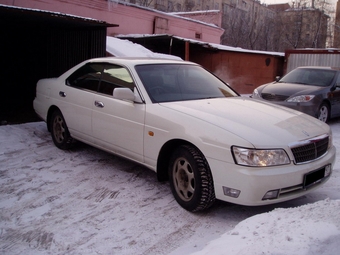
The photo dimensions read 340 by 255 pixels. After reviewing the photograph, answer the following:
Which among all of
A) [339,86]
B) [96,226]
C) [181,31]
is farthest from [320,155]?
[181,31]

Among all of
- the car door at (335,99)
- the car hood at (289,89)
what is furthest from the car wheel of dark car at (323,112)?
the car hood at (289,89)

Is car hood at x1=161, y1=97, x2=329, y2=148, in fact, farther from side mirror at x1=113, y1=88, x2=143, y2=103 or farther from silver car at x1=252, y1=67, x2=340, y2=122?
silver car at x1=252, y1=67, x2=340, y2=122

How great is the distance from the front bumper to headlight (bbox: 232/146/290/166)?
0.15 ft

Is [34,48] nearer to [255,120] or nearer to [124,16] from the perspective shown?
[124,16]

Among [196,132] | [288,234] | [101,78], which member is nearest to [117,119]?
[101,78]

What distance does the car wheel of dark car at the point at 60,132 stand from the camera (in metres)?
5.92

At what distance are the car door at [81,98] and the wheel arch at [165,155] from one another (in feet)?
4.80

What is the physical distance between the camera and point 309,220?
3014 mm

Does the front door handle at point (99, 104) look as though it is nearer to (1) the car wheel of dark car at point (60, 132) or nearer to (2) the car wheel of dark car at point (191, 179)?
(1) the car wheel of dark car at point (60, 132)

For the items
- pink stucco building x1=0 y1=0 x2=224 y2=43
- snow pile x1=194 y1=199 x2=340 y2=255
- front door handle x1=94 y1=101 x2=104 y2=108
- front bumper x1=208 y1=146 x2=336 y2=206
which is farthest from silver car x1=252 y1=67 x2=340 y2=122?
pink stucco building x1=0 y1=0 x2=224 y2=43

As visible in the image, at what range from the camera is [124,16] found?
16125 millimetres

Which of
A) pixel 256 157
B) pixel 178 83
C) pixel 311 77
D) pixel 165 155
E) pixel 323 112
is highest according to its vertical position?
pixel 178 83

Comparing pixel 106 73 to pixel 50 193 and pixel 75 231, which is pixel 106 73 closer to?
pixel 50 193

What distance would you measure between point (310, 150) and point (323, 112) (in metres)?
5.72
